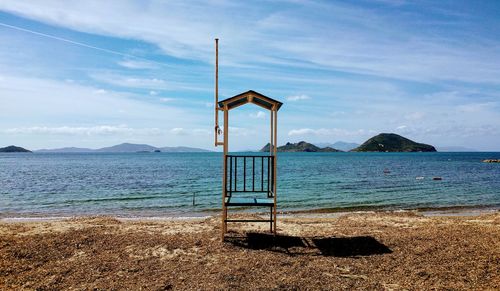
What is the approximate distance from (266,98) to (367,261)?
4.27 metres

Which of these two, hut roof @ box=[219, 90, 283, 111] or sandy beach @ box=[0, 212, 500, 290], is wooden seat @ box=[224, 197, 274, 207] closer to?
sandy beach @ box=[0, 212, 500, 290]

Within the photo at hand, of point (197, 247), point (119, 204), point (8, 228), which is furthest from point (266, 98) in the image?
point (119, 204)

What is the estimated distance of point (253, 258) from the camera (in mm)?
6914

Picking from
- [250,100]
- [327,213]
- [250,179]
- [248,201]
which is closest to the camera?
[248,201]

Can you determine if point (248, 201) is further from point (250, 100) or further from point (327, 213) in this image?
point (327, 213)

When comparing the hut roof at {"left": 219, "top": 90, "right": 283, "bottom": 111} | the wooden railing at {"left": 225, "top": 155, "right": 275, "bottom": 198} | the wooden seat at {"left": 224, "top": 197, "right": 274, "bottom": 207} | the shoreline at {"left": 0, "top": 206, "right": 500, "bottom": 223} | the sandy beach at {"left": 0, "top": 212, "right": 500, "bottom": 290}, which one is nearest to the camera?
the sandy beach at {"left": 0, "top": 212, "right": 500, "bottom": 290}

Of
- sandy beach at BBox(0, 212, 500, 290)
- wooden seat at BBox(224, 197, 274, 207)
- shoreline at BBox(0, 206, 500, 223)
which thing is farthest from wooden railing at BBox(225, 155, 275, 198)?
shoreline at BBox(0, 206, 500, 223)

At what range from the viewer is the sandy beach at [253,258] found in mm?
5688

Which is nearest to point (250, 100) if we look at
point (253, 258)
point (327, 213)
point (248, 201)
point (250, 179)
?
point (248, 201)

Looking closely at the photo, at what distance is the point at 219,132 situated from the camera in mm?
8617

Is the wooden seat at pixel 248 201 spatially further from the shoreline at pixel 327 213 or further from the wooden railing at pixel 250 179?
the shoreline at pixel 327 213

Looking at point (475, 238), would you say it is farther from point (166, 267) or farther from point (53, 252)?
point (53, 252)

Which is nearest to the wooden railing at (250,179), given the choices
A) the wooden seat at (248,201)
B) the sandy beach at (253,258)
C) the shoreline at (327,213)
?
the wooden seat at (248,201)

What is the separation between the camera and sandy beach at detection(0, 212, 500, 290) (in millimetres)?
5688
